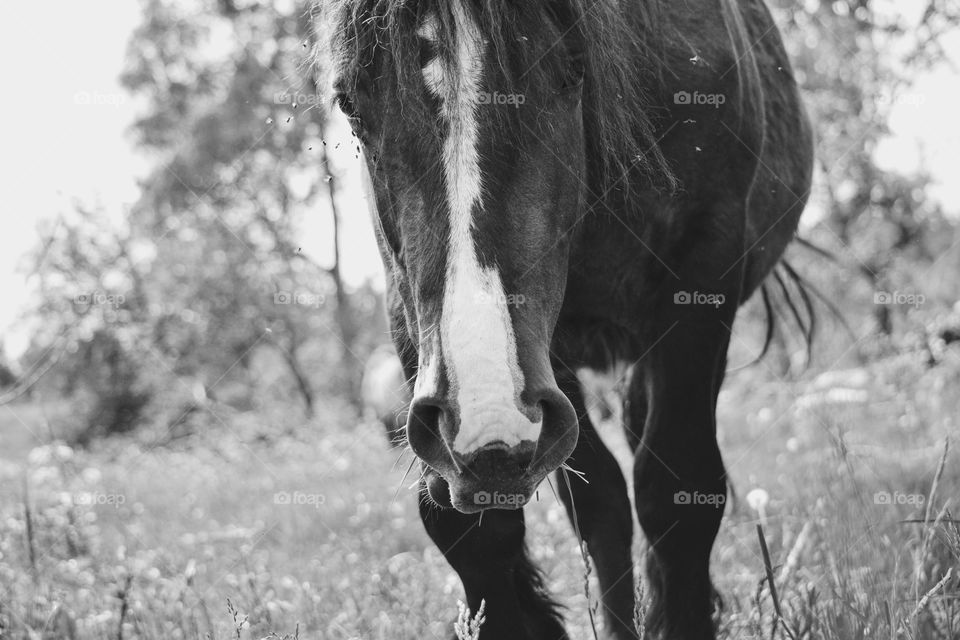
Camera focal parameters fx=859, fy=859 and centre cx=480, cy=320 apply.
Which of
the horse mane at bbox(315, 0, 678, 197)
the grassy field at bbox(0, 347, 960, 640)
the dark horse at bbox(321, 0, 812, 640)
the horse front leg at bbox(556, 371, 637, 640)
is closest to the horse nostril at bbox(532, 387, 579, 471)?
the dark horse at bbox(321, 0, 812, 640)

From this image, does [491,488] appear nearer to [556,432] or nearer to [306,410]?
[556,432]

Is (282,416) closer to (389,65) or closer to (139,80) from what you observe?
(139,80)

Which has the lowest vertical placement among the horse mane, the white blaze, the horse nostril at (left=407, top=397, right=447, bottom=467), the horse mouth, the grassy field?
the grassy field

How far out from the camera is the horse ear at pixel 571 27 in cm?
203

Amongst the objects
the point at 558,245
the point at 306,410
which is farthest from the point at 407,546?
the point at 306,410

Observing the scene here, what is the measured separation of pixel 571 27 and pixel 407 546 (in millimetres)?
3354

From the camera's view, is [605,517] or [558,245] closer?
[558,245]

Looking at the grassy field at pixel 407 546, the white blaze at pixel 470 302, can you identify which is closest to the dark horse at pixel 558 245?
the white blaze at pixel 470 302

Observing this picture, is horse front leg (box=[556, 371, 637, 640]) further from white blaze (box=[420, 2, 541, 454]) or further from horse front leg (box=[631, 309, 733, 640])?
white blaze (box=[420, 2, 541, 454])

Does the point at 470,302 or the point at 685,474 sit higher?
the point at 470,302

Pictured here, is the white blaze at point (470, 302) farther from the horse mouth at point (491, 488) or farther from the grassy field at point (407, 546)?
the grassy field at point (407, 546)

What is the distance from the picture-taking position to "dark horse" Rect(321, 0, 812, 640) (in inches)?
66.2

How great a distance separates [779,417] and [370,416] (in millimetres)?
6932

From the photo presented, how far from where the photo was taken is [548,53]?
1.96m
